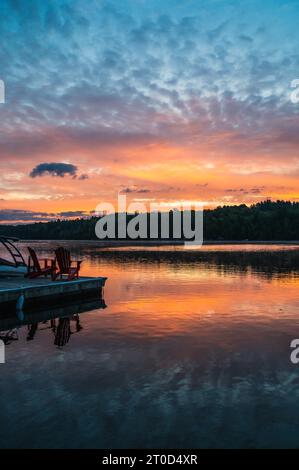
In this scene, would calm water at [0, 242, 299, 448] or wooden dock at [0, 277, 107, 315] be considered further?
wooden dock at [0, 277, 107, 315]

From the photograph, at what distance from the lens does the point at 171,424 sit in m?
8.53

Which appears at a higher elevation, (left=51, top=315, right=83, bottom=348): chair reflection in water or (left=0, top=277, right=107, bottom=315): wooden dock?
(left=0, top=277, right=107, bottom=315): wooden dock

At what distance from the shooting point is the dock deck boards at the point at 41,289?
2109 centimetres

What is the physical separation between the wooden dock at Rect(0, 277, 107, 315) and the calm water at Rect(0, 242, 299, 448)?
1.55 m

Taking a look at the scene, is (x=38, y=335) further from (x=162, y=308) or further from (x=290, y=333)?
(x=290, y=333)

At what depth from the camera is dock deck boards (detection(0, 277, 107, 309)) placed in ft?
69.2

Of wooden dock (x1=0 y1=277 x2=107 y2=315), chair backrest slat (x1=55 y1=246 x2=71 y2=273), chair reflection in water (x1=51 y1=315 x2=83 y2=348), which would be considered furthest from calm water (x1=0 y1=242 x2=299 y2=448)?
chair backrest slat (x1=55 y1=246 x2=71 y2=273)

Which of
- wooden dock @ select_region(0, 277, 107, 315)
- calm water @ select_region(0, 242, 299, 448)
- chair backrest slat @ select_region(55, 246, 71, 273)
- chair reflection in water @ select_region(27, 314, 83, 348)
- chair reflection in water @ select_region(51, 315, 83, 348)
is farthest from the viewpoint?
chair backrest slat @ select_region(55, 246, 71, 273)

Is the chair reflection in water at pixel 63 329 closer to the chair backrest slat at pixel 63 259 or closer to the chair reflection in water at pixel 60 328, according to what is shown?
the chair reflection in water at pixel 60 328

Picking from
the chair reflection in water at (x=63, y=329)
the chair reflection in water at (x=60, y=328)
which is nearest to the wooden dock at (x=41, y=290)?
the chair reflection in water at (x=60, y=328)

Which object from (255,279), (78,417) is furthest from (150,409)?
(255,279)

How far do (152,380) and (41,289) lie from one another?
1303 centimetres

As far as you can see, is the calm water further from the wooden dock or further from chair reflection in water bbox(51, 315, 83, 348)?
the wooden dock

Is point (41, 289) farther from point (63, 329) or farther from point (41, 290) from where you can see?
point (63, 329)
